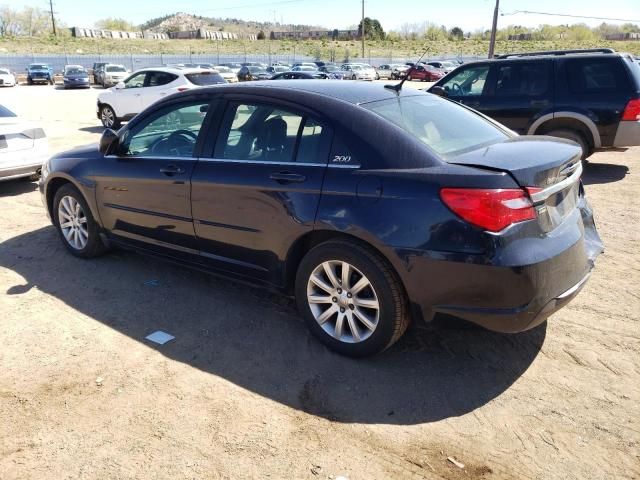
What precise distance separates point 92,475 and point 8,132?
654cm

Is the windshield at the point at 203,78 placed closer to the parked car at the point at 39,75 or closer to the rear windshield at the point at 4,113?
the rear windshield at the point at 4,113

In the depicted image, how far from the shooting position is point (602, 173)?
883 cm

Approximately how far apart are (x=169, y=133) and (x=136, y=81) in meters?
11.6

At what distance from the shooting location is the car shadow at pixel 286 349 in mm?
3035

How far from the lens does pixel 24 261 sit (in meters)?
5.18

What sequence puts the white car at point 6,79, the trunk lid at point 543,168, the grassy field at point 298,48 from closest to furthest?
the trunk lid at point 543,168 < the white car at point 6,79 < the grassy field at point 298,48

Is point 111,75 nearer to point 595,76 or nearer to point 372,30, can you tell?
point 595,76

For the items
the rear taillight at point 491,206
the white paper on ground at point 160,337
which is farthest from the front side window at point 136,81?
the rear taillight at point 491,206

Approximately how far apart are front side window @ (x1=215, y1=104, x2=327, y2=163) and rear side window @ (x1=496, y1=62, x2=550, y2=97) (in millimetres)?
6211

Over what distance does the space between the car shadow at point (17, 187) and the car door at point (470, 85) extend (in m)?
7.07

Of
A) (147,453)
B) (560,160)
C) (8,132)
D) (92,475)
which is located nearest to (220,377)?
(147,453)

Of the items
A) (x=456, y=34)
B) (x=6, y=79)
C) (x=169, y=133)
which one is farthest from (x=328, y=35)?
(x=169, y=133)

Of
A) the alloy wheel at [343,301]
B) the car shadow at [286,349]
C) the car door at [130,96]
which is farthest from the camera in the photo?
the car door at [130,96]

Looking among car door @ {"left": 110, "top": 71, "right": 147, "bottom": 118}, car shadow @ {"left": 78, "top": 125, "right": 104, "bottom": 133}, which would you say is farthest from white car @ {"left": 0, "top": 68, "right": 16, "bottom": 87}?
car door @ {"left": 110, "top": 71, "right": 147, "bottom": 118}
